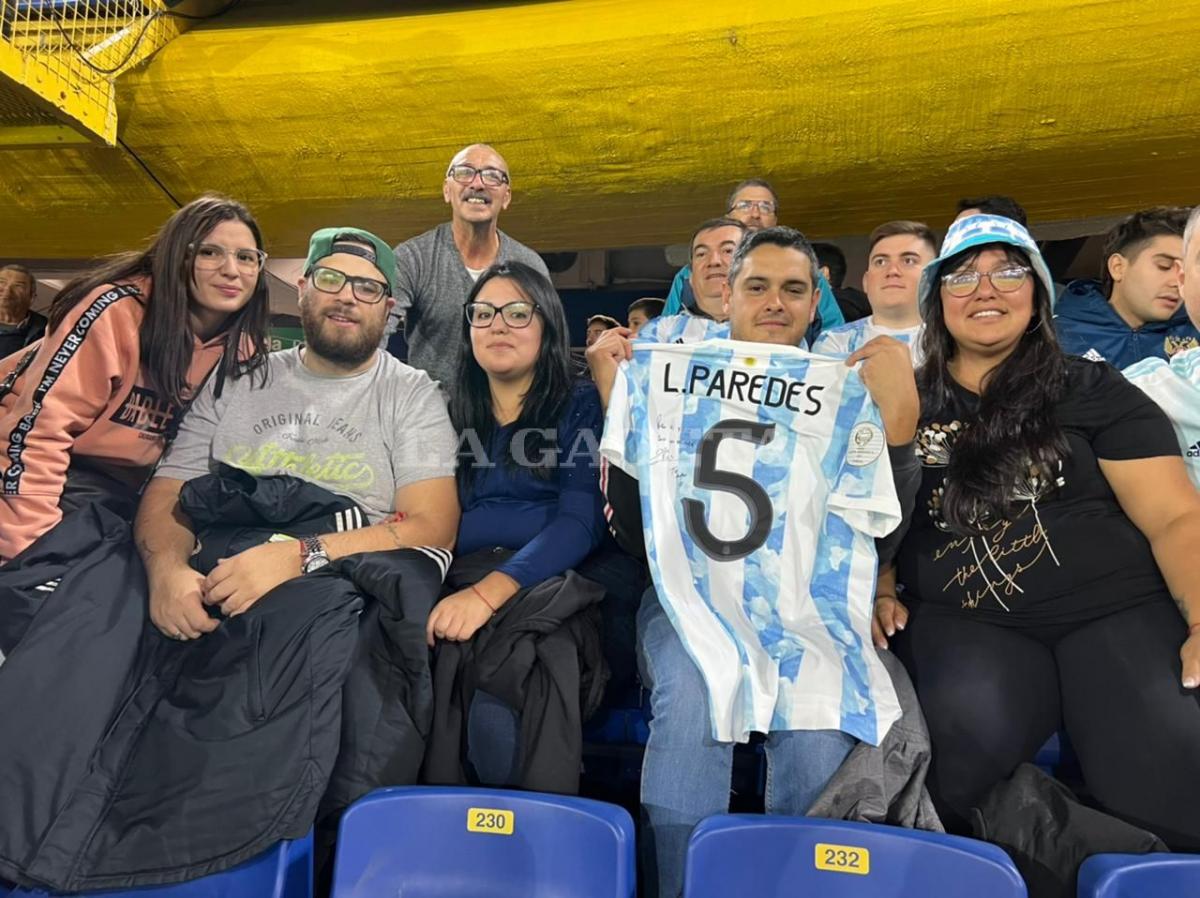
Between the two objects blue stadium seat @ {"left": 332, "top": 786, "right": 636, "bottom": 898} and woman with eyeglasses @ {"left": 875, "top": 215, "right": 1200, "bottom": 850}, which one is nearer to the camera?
blue stadium seat @ {"left": 332, "top": 786, "right": 636, "bottom": 898}

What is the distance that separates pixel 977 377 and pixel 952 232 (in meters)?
0.31

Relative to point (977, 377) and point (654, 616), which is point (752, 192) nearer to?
point (977, 377)

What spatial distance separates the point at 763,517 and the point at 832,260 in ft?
5.44

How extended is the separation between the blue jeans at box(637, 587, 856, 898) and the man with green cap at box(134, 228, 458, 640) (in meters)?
0.62

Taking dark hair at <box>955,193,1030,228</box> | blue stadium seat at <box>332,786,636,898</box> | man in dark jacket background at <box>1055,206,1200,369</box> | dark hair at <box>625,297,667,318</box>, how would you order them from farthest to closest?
dark hair at <box>625,297,667,318</box>
dark hair at <box>955,193,1030,228</box>
man in dark jacket background at <box>1055,206,1200,369</box>
blue stadium seat at <box>332,786,636,898</box>

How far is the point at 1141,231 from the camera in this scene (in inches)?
88.2

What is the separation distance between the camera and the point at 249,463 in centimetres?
176

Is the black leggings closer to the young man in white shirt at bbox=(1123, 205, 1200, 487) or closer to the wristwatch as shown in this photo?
the young man in white shirt at bbox=(1123, 205, 1200, 487)

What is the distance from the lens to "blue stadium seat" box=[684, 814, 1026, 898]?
1071 mm

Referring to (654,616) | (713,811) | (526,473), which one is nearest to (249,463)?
(526,473)

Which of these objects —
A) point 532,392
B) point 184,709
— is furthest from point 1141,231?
point 184,709

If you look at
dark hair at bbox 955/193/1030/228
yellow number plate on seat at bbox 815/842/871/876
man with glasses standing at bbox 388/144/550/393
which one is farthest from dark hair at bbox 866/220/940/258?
yellow number plate on seat at bbox 815/842/871/876

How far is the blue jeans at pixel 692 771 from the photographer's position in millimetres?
1311

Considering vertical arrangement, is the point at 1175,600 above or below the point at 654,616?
above
